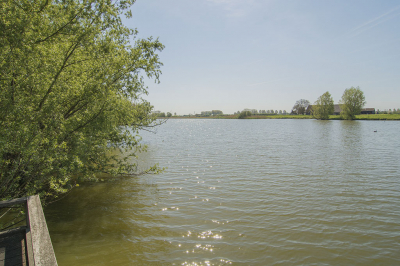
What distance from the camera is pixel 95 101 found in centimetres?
797

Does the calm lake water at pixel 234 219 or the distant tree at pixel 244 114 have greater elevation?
the distant tree at pixel 244 114

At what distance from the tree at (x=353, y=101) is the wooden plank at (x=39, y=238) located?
118 metres

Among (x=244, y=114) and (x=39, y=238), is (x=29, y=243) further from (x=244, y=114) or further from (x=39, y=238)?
(x=244, y=114)

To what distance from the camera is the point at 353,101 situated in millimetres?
101000

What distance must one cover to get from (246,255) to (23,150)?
6675 mm

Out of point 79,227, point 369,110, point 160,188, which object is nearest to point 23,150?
point 79,227

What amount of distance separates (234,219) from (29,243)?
7.20 m

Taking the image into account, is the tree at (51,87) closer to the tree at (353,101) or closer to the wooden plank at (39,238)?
the wooden plank at (39,238)

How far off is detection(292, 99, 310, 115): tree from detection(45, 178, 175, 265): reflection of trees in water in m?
183

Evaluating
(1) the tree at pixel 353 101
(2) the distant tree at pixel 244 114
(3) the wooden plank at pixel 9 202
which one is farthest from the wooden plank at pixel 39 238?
(2) the distant tree at pixel 244 114

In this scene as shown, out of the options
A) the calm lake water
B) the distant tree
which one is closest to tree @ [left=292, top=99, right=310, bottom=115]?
the distant tree

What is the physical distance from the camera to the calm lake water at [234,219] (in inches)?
286

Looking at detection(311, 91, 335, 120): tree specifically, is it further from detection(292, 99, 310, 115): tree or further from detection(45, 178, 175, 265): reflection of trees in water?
detection(45, 178, 175, 265): reflection of trees in water

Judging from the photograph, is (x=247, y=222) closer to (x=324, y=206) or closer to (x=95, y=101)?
(x=324, y=206)
